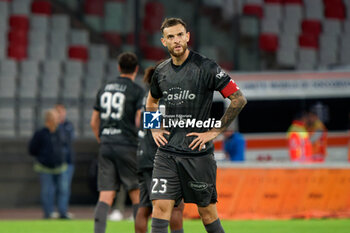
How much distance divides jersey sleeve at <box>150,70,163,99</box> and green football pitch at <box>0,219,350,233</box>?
18.0 feet

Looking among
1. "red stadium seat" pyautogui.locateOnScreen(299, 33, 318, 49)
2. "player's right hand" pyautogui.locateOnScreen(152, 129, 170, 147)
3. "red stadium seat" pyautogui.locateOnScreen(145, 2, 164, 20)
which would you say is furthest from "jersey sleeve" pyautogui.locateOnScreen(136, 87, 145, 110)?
"red stadium seat" pyautogui.locateOnScreen(299, 33, 318, 49)

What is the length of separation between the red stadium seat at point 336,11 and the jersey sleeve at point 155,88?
20302mm

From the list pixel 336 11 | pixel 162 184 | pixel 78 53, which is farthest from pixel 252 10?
pixel 162 184

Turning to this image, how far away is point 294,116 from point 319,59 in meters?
5.18

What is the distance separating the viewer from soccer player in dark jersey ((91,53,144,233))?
9.31m

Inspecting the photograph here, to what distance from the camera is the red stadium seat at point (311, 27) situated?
86.0 ft

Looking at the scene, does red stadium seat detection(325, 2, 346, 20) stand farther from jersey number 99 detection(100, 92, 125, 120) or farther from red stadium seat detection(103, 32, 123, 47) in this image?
jersey number 99 detection(100, 92, 125, 120)

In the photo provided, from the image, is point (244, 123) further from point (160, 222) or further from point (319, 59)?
point (160, 222)

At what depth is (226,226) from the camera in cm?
1329

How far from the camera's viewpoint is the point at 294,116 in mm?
20875

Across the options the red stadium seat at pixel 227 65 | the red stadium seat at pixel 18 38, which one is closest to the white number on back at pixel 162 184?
the red stadium seat at pixel 18 38

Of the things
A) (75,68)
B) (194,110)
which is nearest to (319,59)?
(75,68)

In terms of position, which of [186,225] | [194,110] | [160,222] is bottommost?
[186,225]

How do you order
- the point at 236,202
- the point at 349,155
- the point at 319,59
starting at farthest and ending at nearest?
1. the point at 319,59
2. the point at 349,155
3. the point at 236,202
